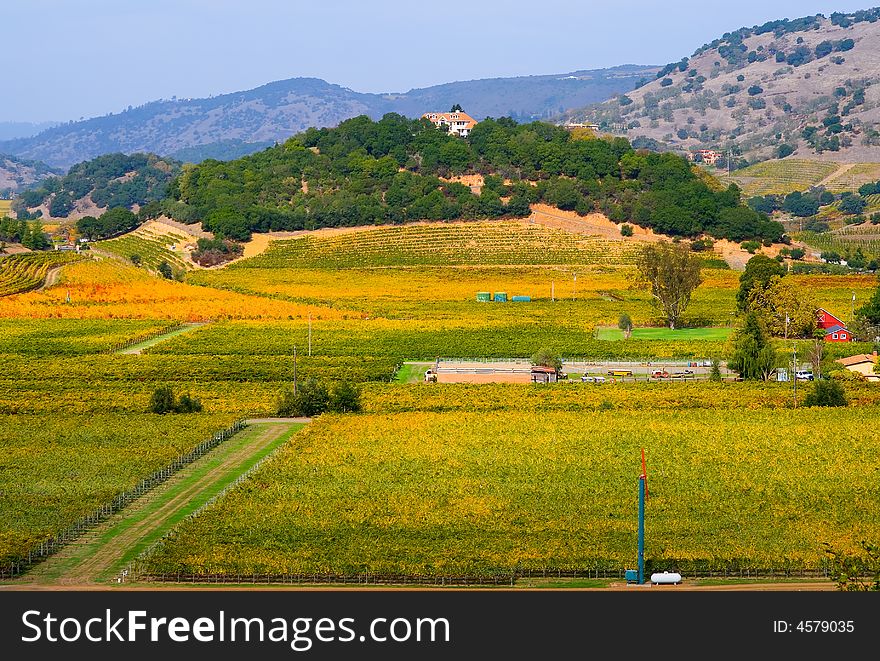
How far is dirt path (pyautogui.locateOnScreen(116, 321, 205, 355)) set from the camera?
75.1 metres

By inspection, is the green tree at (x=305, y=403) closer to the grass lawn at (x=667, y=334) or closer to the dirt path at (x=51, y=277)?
the grass lawn at (x=667, y=334)

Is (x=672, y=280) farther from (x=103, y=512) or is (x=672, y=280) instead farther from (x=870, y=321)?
(x=103, y=512)

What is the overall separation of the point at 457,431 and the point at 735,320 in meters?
40.6

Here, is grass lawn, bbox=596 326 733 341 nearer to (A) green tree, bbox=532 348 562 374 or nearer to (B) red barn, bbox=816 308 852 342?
(B) red barn, bbox=816 308 852 342

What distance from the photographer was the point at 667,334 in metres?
81.5

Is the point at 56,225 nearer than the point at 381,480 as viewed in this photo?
No

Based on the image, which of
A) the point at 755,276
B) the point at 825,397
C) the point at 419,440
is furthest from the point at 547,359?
the point at 755,276

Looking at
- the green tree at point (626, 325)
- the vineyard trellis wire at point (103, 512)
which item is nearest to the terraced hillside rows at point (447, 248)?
the green tree at point (626, 325)

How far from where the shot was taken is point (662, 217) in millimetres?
139625

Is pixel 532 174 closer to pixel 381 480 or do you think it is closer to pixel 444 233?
pixel 444 233

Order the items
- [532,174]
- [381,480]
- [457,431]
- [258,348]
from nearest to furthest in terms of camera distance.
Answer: [381,480] → [457,431] → [258,348] → [532,174]

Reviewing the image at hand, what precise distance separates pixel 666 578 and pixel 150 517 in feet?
48.1

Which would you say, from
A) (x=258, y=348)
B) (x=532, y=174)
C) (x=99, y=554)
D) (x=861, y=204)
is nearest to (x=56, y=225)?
(x=532, y=174)

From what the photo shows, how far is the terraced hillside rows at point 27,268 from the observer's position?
108 meters
